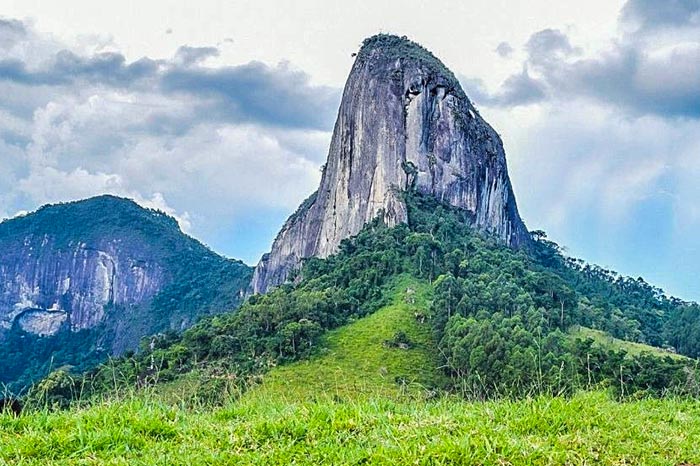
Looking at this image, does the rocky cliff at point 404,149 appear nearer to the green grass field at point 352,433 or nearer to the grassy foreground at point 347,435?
the green grass field at point 352,433

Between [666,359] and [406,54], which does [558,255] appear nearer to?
[406,54]

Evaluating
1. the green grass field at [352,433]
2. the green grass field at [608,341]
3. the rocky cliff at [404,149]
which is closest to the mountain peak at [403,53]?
the rocky cliff at [404,149]

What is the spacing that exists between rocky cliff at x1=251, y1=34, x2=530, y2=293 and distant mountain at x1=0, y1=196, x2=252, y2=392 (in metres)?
49.9

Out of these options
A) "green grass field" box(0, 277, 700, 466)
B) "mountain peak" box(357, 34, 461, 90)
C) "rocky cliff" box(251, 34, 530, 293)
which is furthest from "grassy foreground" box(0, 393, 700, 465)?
"mountain peak" box(357, 34, 461, 90)

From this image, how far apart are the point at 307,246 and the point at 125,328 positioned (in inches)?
2237

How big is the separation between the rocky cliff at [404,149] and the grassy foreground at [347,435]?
69.1 m

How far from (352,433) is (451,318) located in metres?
39.9

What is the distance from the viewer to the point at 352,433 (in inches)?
187

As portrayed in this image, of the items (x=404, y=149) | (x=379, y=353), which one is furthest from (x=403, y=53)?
(x=379, y=353)

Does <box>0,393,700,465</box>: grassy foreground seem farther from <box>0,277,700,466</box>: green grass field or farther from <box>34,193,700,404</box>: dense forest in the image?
<box>34,193,700,404</box>: dense forest

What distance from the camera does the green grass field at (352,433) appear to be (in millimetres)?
4336

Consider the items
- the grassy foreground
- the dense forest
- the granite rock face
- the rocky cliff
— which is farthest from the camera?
the granite rock face

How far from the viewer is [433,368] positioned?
40.3 m

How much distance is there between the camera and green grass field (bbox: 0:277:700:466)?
14.2ft
